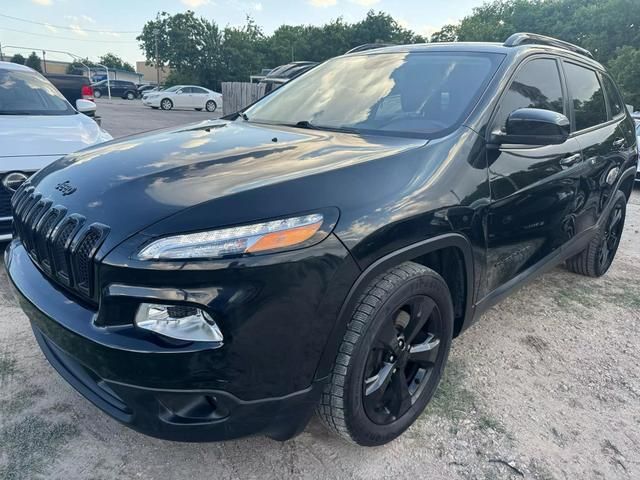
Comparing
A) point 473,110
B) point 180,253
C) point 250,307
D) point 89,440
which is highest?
point 473,110

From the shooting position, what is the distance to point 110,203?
1.79m

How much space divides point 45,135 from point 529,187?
3.79 metres

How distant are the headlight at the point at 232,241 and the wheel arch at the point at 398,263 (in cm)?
27

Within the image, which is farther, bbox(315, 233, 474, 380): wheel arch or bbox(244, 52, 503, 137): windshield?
bbox(244, 52, 503, 137): windshield

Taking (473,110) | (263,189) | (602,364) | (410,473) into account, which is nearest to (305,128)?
(473,110)

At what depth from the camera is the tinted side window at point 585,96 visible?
333 centimetres

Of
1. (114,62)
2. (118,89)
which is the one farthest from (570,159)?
(114,62)

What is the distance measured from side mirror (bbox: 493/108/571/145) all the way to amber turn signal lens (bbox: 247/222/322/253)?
1.23 m

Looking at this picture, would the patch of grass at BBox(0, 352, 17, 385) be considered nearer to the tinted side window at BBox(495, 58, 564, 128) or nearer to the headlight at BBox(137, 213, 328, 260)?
the headlight at BBox(137, 213, 328, 260)

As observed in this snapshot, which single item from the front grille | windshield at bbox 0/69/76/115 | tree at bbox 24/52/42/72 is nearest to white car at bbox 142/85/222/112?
tree at bbox 24/52/42/72

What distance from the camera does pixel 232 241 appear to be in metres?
1.60

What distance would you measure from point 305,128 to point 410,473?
180cm

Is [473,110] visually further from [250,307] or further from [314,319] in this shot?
[250,307]

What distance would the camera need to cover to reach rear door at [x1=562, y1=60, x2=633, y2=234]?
3.29 meters
